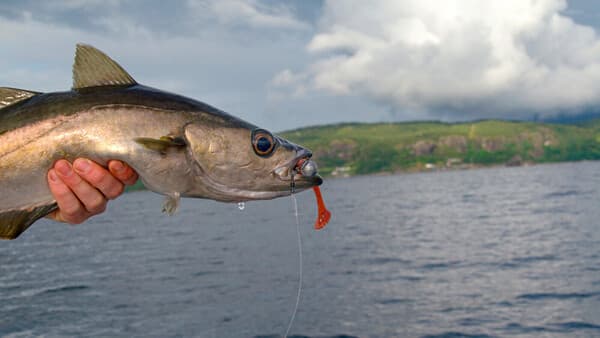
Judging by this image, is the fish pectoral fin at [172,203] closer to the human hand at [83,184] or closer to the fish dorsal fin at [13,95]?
the human hand at [83,184]

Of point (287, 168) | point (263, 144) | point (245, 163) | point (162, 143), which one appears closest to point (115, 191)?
point (162, 143)

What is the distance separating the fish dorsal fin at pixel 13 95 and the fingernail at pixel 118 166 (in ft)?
3.14

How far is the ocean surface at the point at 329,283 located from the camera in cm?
2130

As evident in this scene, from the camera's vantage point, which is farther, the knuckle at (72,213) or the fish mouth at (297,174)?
the knuckle at (72,213)

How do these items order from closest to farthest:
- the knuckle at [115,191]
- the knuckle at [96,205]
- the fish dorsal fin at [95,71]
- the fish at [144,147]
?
the fish at [144,147], the fish dorsal fin at [95,71], the knuckle at [115,191], the knuckle at [96,205]

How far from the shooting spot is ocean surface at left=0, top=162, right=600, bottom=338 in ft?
69.9

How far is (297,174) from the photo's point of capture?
165 inches

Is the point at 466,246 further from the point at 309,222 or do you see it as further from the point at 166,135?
the point at 166,135

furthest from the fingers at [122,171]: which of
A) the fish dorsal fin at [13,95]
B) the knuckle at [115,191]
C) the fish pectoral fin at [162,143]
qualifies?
the fish dorsal fin at [13,95]

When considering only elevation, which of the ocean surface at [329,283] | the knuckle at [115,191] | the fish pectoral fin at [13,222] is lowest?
the ocean surface at [329,283]

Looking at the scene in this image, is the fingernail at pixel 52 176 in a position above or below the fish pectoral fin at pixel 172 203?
above

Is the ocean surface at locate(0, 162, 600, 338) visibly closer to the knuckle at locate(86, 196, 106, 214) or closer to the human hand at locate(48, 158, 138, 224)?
the knuckle at locate(86, 196, 106, 214)

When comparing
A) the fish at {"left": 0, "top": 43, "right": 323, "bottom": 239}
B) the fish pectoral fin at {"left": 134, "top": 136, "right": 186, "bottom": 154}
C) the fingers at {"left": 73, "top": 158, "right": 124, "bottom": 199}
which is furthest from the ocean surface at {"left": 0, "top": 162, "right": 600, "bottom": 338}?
the fish pectoral fin at {"left": 134, "top": 136, "right": 186, "bottom": 154}

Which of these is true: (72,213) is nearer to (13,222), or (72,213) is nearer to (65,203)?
(65,203)
